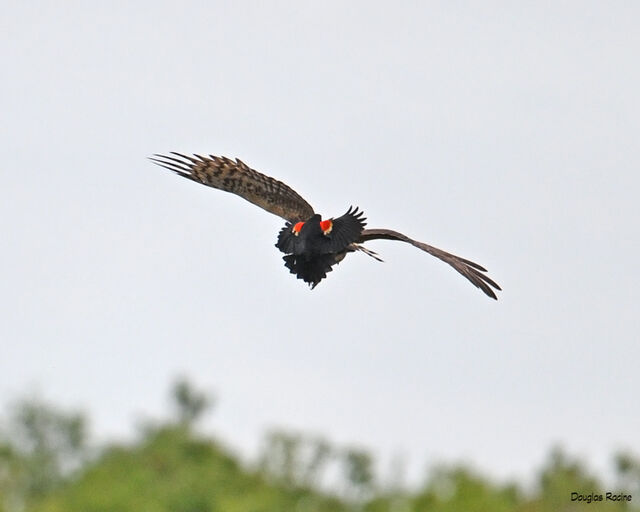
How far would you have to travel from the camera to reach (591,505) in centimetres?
5703

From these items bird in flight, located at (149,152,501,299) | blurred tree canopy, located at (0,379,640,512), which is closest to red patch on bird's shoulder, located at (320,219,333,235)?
bird in flight, located at (149,152,501,299)

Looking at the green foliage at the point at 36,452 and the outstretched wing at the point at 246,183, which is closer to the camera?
the outstretched wing at the point at 246,183

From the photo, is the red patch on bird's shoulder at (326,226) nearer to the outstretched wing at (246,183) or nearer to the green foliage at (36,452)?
the outstretched wing at (246,183)

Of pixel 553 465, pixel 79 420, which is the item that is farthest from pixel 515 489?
pixel 79 420

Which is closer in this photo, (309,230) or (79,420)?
(309,230)

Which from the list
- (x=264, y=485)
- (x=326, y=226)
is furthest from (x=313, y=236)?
(x=264, y=485)

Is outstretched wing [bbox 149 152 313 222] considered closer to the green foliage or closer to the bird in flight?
the bird in flight

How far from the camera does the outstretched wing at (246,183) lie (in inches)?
975

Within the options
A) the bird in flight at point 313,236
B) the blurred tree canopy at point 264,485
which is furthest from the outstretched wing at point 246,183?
the blurred tree canopy at point 264,485

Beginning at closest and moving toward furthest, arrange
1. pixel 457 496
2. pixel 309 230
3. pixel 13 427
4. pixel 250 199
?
pixel 309 230 < pixel 250 199 < pixel 457 496 < pixel 13 427

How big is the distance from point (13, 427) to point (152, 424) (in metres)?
8.96

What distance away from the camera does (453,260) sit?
76.6ft

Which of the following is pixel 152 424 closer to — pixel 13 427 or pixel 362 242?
pixel 13 427

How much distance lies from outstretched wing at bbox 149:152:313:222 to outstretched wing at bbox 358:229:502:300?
43.0 inches
